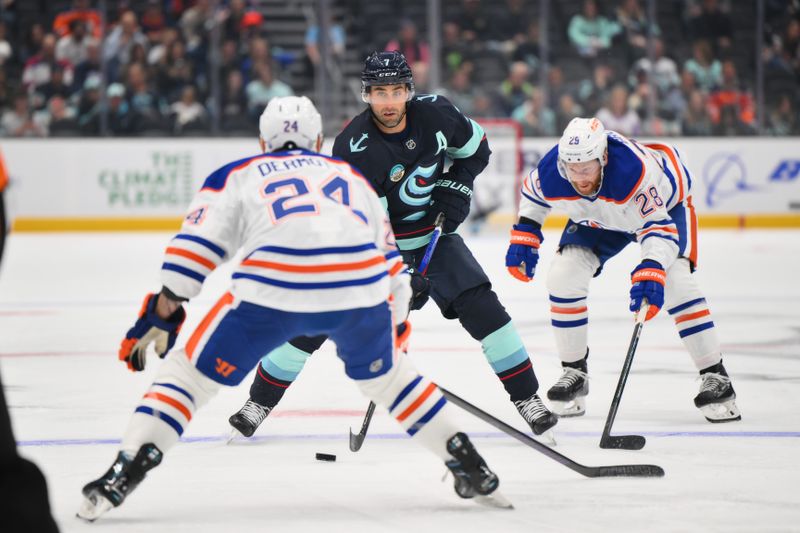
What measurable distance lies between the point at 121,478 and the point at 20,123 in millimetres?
9412

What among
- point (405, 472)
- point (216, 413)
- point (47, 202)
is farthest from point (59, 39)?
point (405, 472)

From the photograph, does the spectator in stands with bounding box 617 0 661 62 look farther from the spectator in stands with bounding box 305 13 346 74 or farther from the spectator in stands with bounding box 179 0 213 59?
the spectator in stands with bounding box 179 0 213 59

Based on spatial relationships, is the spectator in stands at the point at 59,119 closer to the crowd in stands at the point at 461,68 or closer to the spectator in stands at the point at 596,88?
the crowd in stands at the point at 461,68

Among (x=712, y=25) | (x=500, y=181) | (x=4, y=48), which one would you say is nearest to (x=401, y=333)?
(x=500, y=181)

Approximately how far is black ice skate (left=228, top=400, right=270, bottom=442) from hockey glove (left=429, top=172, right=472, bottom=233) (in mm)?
835

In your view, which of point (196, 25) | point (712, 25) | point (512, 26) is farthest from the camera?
point (712, 25)

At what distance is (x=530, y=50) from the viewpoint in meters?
12.0

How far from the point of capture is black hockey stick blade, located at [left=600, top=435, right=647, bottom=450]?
3572mm

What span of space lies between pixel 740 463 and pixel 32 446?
2066mm

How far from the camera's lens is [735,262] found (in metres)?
9.04

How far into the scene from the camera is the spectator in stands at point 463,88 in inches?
469

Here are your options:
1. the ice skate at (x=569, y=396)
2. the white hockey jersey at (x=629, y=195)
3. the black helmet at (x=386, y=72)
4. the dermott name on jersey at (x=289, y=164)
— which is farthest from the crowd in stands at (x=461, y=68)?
the dermott name on jersey at (x=289, y=164)

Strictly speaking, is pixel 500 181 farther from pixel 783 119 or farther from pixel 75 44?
pixel 75 44

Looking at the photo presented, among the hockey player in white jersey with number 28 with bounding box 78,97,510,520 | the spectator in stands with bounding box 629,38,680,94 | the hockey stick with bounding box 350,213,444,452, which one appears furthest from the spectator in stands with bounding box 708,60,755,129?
the hockey player in white jersey with number 28 with bounding box 78,97,510,520
